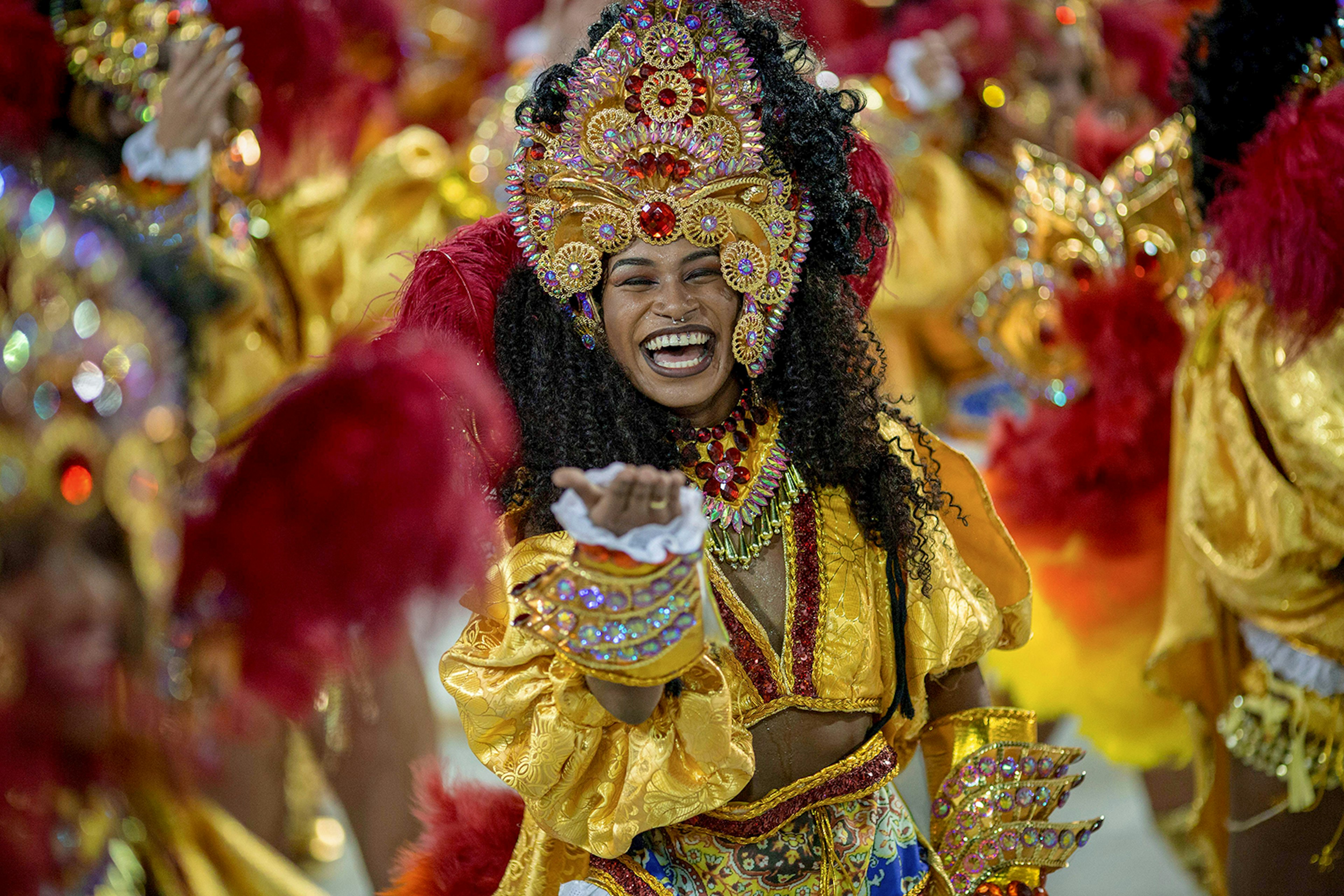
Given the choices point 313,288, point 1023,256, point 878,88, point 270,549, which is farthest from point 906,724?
point 878,88

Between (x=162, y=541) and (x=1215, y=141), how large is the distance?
2.27m

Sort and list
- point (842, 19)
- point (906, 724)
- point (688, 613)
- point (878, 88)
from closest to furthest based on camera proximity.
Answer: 1. point (688, 613)
2. point (906, 724)
3. point (878, 88)
4. point (842, 19)

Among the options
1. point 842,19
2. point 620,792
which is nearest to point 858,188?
point 620,792

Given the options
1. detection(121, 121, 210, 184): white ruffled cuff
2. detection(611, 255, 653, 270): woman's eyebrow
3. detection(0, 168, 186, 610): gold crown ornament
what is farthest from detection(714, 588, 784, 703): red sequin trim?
detection(121, 121, 210, 184): white ruffled cuff

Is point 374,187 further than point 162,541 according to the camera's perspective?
Yes

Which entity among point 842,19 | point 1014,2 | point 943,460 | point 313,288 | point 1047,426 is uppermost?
point 1014,2

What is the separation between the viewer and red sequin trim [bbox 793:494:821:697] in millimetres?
1881

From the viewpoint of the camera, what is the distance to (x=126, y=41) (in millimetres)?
3125

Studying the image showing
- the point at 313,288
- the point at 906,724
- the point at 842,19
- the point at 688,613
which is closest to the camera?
the point at 688,613

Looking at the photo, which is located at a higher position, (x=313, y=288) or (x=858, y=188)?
(x=858, y=188)

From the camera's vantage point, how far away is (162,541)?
1406 millimetres

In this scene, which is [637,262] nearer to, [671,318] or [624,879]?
[671,318]

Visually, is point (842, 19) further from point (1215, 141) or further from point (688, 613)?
point (688, 613)

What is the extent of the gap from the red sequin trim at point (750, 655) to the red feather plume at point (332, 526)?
0.52 m
